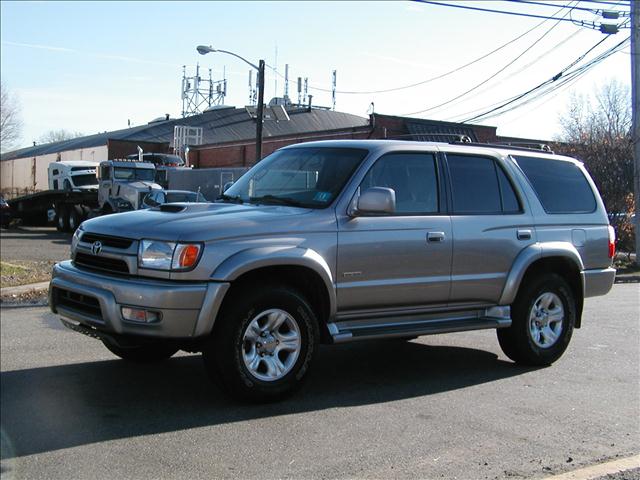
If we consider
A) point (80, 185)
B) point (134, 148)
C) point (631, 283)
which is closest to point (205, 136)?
point (134, 148)

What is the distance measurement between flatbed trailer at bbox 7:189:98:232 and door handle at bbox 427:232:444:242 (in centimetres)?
2531

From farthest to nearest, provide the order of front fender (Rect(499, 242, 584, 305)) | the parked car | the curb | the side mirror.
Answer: the parked car < front fender (Rect(499, 242, 584, 305)) < the side mirror < the curb

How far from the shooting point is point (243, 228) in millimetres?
5254

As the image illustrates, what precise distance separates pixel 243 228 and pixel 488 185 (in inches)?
106

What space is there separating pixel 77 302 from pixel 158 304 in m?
0.91

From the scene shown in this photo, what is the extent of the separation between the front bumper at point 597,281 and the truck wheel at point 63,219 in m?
26.7

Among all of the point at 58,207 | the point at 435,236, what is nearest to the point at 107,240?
the point at 435,236

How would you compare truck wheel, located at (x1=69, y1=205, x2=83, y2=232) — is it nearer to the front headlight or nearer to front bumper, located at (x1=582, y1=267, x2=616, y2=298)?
front bumper, located at (x1=582, y1=267, x2=616, y2=298)

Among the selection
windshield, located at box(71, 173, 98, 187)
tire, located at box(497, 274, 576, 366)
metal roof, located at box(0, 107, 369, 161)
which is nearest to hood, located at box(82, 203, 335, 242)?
tire, located at box(497, 274, 576, 366)

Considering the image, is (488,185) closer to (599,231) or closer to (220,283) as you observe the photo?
(599,231)

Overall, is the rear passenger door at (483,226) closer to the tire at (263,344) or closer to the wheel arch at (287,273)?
the wheel arch at (287,273)

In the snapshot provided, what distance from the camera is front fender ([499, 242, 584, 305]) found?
6.70 meters

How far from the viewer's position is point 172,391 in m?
5.79

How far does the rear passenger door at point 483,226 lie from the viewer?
252 inches
